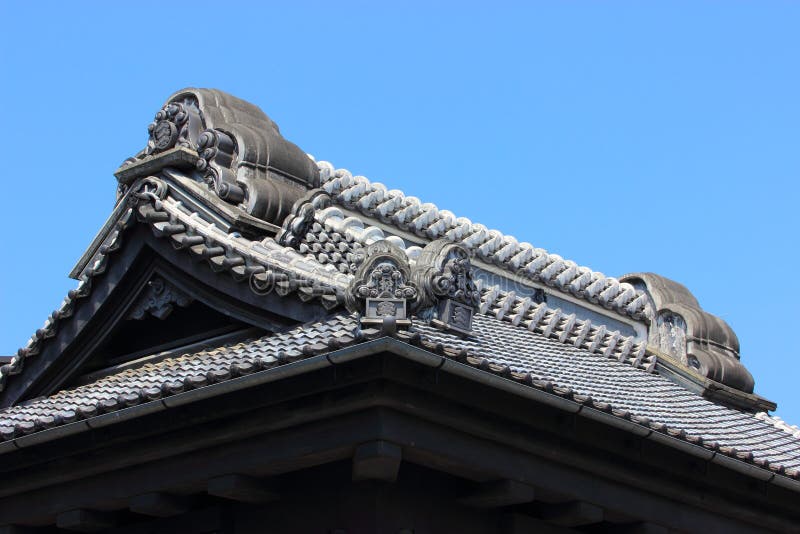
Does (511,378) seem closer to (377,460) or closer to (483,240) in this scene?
(377,460)

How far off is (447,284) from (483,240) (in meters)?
6.65

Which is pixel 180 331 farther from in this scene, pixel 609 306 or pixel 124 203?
pixel 609 306

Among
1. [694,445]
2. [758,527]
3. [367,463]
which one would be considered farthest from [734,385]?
[367,463]

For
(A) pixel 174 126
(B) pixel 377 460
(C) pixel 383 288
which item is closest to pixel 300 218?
(A) pixel 174 126

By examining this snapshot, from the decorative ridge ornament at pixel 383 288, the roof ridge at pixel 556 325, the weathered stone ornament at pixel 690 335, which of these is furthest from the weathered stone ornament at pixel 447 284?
the weathered stone ornament at pixel 690 335

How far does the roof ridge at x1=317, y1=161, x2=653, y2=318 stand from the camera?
635 inches

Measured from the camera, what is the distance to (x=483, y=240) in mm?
17766

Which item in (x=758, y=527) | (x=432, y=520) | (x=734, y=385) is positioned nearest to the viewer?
(x=432, y=520)

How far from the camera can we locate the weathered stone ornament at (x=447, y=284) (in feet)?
36.2

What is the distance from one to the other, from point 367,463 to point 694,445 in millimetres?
3220

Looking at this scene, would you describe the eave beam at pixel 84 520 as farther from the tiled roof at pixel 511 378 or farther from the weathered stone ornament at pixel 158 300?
the weathered stone ornament at pixel 158 300

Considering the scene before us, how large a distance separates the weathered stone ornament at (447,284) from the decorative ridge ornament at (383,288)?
38 centimetres

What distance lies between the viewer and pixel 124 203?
48.6 feet

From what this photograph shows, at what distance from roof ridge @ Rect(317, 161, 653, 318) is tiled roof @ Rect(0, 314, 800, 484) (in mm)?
2178
